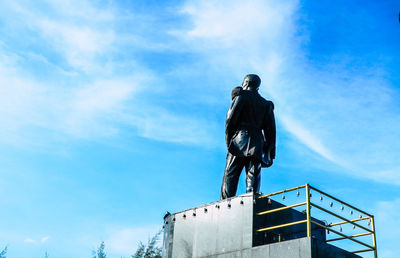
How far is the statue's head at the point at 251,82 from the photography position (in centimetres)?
1512

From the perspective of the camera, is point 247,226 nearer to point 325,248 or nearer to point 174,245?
point 325,248

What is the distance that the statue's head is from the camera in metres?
15.1

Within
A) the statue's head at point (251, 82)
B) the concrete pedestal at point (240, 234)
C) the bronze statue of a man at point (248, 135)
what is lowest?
the concrete pedestal at point (240, 234)

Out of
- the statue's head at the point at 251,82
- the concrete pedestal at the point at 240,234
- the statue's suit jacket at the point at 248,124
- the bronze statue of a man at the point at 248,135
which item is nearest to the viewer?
the concrete pedestal at the point at 240,234

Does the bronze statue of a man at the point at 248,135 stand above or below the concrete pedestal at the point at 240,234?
above

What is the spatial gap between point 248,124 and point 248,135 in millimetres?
370

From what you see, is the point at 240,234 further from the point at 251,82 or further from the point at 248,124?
the point at 251,82

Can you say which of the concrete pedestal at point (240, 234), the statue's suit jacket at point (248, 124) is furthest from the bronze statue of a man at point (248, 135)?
the concrete pedestal at point (240, 234)

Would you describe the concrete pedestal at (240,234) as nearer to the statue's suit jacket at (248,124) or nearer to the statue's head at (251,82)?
the statue's suit jacket at (248,124)

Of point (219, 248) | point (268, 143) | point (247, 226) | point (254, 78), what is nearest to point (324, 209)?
point (247, 226)

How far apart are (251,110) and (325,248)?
4.98 metres

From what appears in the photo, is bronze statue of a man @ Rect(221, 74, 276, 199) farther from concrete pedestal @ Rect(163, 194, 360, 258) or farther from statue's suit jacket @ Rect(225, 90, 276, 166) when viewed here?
concrete pedestal @ Rect(163, 194, 360, 258)

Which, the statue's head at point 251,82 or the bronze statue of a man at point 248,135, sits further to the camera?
the statue's head at point 251,82

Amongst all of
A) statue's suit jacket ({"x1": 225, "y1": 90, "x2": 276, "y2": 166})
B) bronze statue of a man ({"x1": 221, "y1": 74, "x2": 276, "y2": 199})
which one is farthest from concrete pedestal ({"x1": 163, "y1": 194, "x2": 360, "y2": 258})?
statue's suit jacket ({"x1": 225, "y1": 90, "x2": 276, "y2": 166})
